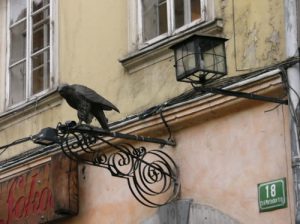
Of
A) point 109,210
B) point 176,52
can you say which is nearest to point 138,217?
point 109,210

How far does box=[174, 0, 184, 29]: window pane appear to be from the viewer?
949cm

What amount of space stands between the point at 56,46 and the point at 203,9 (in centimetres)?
262

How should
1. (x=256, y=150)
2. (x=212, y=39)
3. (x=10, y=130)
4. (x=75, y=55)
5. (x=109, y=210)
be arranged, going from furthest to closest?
1. (x=10, y=130)
2. (x=75, y=55)
3. (x=109, y=210)
4. (x=256, y=150)
5. (x=212, y=39)

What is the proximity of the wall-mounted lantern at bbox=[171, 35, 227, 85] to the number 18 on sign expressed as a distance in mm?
1050

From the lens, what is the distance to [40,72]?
11555 mm

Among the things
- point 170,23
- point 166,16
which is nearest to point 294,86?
point 170,23

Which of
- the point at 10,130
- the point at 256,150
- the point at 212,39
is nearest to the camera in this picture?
the point at 212,39

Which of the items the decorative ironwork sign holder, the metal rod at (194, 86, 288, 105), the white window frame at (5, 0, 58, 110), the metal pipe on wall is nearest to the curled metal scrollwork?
the decorative ironwork sign holder

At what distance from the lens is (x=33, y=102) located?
11.2m

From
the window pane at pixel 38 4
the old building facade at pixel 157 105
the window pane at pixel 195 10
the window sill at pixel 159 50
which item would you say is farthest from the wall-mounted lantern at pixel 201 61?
the window pane at pixel 38 4

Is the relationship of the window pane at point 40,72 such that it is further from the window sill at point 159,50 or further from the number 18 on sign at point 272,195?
the number 18 on sign at point 272,195

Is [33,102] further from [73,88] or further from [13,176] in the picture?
[73,88]

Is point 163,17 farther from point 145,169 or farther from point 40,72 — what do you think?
point 40,72

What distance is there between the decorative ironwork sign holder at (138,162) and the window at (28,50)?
7.30ft
